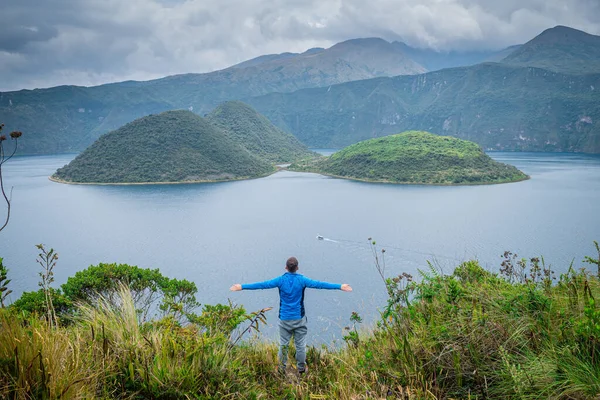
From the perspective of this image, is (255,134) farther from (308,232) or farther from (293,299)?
(293,299)

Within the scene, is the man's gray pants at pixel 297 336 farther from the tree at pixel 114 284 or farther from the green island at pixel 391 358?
the tree at pixel 114 284

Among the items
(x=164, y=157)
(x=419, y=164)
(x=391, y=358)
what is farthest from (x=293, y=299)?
(x=164, y=157)

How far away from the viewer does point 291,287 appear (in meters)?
5.26

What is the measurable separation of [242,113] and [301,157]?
32617 millimetres

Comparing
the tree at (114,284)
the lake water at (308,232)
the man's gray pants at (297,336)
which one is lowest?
the lake water at (308,232)

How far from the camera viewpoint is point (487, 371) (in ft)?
11.5

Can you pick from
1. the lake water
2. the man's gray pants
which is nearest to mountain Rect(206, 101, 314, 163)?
the lake water

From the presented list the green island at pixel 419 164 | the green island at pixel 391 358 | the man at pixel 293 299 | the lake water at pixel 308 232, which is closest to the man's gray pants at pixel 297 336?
the man at pixel 293 299

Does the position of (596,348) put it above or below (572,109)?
below

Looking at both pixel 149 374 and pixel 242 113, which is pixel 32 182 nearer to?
pixel 242 113

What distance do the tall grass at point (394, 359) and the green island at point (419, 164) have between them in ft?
273

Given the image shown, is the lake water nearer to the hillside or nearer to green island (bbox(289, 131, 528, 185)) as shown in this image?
green island (bbox(289, 131, 528, 185))

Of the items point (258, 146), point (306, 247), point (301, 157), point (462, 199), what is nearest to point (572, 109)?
point (301, 157)

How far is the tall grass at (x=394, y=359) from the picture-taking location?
2.92 m
